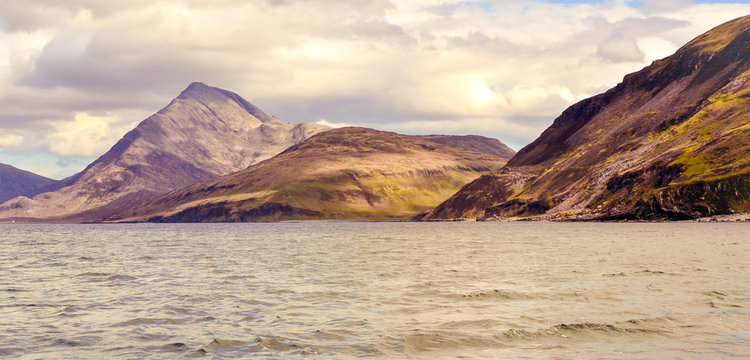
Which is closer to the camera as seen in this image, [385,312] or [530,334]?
[530,334]

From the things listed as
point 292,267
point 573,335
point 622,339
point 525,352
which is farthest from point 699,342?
point 292,267

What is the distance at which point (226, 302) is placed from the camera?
3856 cm

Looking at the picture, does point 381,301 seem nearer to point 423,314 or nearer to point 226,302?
point 423,314

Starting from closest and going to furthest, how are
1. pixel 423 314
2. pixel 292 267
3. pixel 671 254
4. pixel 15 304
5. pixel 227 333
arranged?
pixel 227 333, pixel 423 314, pixel 15 304, pixel 292 267, pixel 671 254

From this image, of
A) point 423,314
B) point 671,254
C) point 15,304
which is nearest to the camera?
point 423,314

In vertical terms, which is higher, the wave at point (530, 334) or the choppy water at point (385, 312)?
the choppy water at point (385, 312)

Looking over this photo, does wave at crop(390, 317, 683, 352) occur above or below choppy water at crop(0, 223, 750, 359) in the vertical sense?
below

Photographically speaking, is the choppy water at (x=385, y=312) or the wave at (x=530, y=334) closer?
the choppy water at (x=385, y=312)

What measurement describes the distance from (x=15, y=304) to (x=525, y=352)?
1198 inches

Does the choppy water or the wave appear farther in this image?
the wave

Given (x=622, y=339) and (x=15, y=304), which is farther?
(x=15, y=304)

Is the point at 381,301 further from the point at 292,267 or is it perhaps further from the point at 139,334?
the point at 292,267

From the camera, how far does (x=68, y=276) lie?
5597 centimetres

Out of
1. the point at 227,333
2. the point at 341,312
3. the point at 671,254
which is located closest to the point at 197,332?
the point at 227,333
